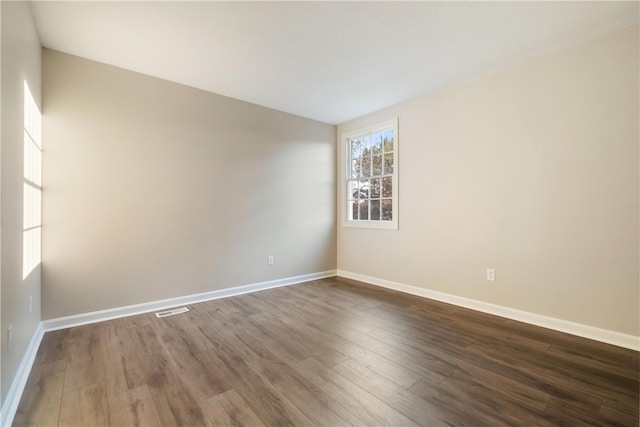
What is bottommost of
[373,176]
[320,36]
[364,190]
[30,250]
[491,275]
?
[491,275]

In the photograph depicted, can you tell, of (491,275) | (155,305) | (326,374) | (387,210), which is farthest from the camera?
(387,210)

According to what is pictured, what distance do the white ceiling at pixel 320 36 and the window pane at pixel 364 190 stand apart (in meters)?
1.55

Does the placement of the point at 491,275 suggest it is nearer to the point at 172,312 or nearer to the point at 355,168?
the point at 355,168

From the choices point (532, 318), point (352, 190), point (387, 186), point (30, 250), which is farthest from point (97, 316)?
point (532, 318)

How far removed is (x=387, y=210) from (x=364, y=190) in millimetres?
564

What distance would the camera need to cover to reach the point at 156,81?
10.2 ft

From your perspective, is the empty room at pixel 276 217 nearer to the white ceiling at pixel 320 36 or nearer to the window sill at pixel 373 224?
the white ceiling at pixel 320 36

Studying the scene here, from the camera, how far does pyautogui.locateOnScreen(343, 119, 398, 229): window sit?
3.98 metres

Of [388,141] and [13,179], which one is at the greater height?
[388,141]

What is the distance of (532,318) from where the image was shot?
8.89 feet

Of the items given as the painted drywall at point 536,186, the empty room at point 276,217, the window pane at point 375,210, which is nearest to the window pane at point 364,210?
the window pane at point 375,210

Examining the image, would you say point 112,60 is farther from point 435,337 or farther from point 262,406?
point 435,337

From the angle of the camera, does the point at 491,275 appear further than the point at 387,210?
No

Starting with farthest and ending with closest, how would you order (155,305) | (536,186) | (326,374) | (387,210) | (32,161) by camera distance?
(387,210) → (155,305) → (536,186) → (32,161) → (326,374)
